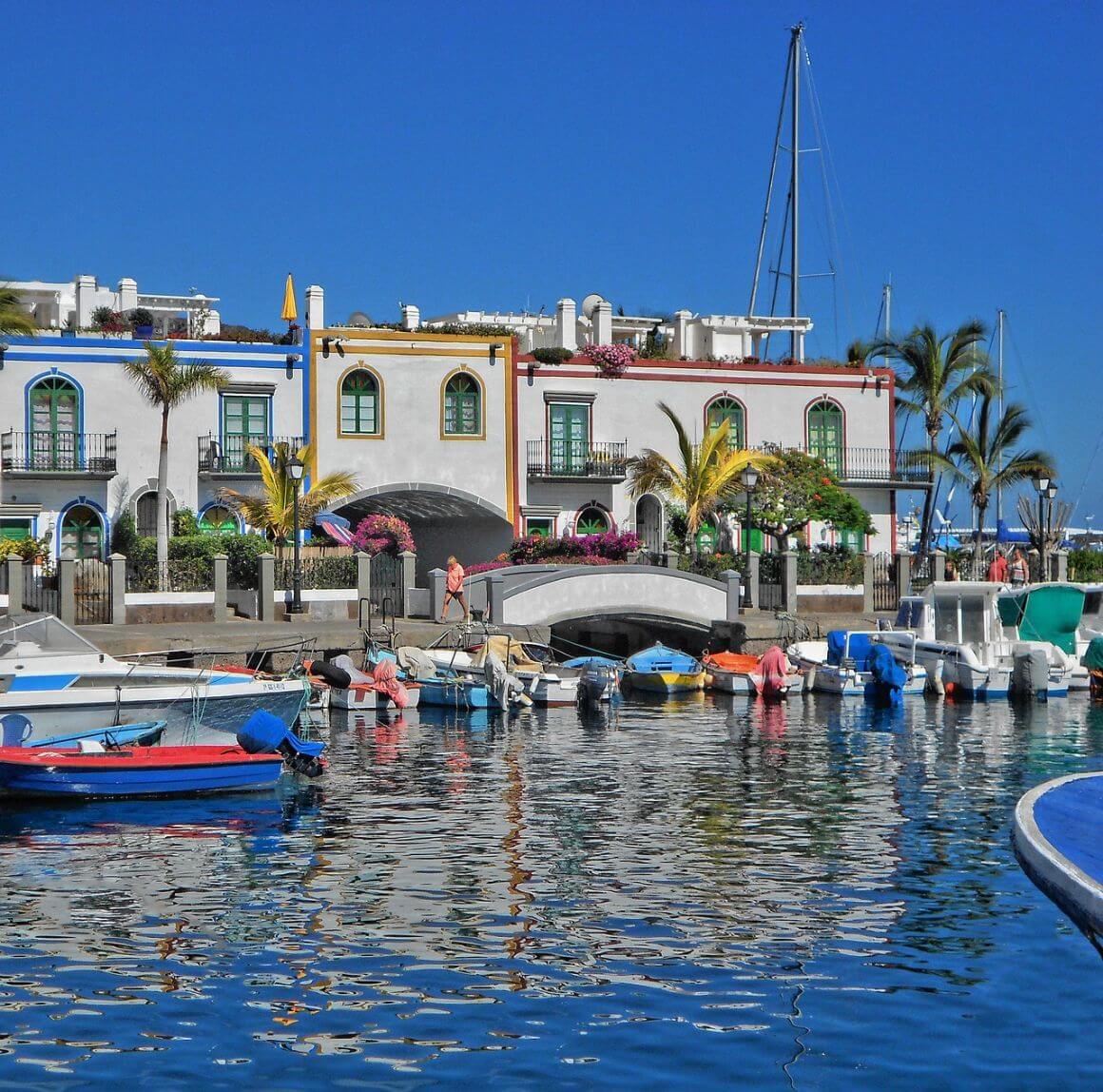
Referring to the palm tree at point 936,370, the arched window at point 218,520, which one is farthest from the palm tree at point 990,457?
the arched window at point 218,520

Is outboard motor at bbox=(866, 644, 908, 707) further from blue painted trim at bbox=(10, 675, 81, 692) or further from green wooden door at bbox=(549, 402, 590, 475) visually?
blue painted trim at bbox=(10, 675, 81, 692)

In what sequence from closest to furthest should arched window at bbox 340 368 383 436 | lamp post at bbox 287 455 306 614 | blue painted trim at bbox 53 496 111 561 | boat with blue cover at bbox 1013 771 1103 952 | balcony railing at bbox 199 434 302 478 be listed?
boat with blue cover at bbox 1013 771 1103 952
lamp post at bbox 287 455 306 614
blue painted trim at bbox 53 496 111 561
balcony railing at bbox 199 434 302 478
arched window at bbox 340 368 383 436

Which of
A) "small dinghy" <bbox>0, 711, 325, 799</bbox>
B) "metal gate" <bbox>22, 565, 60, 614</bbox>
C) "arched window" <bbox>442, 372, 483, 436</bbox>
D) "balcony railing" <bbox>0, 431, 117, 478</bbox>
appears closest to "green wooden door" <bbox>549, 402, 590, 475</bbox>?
"arched window" <bbox>442, 372, 483, 436</bbox>

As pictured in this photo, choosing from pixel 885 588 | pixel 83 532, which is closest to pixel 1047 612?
pixel 885 588

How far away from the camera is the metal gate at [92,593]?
37750mm

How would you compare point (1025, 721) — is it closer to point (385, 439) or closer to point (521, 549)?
point (521, 549)

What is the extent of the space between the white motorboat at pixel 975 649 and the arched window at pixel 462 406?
14.9 meters

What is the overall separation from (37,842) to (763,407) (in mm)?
36414

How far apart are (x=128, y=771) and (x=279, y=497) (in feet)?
73.8

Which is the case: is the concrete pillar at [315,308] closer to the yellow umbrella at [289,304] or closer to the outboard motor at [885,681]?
the yellow umbrella at [289,304]

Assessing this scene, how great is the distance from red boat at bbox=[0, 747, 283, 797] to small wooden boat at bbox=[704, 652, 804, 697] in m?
17.3

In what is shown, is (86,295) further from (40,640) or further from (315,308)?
(40,640)

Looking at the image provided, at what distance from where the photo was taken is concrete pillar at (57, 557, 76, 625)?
122ft

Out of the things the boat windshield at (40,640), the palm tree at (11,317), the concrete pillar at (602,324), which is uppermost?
the concrete pillar at (602,324)
